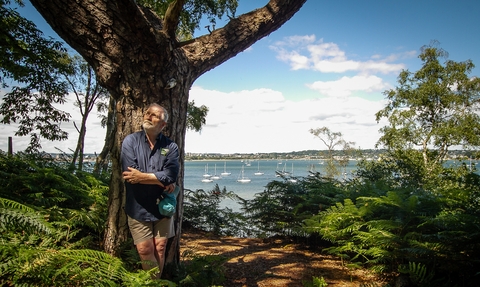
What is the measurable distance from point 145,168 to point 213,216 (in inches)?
158

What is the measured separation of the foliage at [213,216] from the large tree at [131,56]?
3.32m

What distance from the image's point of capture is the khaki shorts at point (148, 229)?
2785mm

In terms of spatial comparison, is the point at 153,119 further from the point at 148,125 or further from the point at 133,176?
the point at 133,176

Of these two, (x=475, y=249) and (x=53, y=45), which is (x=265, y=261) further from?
(x=53, y=45)

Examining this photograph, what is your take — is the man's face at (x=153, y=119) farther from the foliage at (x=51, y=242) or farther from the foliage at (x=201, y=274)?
the foliage at (x=201, y=274)

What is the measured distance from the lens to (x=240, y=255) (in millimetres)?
4664

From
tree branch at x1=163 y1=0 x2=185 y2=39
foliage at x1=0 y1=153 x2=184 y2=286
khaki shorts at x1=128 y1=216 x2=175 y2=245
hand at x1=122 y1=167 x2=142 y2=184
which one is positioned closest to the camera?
foliage at x1=0 y1=153 x2=184 y2=286

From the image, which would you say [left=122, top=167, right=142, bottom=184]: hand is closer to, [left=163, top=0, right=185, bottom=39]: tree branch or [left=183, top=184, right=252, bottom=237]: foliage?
[left=163, top=0, right=185, bottom=39]: tree branch

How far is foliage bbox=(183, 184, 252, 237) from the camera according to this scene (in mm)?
6492

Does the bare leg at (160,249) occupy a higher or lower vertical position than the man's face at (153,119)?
lower

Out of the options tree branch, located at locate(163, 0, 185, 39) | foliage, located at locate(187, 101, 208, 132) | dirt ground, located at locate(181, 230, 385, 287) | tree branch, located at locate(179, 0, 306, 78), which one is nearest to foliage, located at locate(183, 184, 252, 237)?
dirt ground, located at locate(181, 230, 385, 287)

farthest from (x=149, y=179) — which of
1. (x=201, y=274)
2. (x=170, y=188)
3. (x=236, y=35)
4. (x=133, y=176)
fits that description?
(x=236, y=35)

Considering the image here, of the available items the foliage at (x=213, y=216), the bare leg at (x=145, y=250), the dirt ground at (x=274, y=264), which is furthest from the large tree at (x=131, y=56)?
the foliage at (x=213, y=216)

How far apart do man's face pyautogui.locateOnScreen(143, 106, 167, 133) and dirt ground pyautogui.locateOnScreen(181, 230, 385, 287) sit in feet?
6.10
